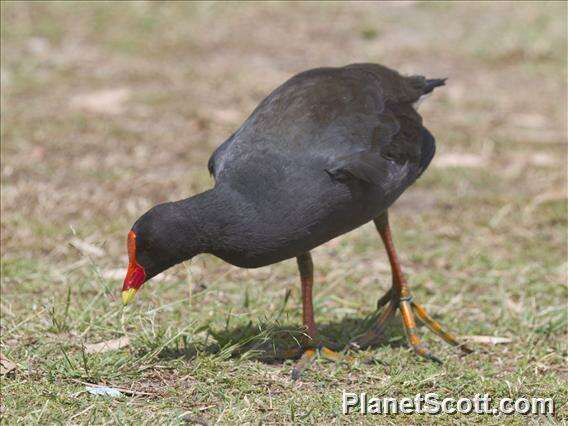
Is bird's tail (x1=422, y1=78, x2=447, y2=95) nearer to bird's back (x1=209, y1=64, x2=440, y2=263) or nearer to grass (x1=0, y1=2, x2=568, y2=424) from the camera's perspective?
bird's back (x1=209, y1=64, x2=440, y2=263)

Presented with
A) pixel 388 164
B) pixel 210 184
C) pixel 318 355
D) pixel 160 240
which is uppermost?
pixel 388 164

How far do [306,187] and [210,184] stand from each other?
2490mm

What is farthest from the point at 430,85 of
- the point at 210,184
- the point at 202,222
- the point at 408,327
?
the point at 210,184

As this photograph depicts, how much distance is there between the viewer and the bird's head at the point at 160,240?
12.5 feet

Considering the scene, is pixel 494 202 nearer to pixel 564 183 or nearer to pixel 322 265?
pixel 564 183

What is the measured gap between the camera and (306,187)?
397cm

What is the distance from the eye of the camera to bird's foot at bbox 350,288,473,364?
4414 millimetres

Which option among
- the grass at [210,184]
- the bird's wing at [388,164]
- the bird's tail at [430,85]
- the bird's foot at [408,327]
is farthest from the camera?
the bird's tail at [430,85]

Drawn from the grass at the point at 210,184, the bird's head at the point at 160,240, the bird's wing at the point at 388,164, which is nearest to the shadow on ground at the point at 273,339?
the grass at the point at 210,184

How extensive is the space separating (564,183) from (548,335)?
2.22 metres

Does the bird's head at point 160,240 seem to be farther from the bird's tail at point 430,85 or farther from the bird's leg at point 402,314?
the bird's tail at point 430,85

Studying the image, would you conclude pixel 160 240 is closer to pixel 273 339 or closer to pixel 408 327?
pixel 273 339

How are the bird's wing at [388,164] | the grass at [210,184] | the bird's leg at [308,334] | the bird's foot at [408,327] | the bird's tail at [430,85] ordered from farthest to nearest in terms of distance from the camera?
1. the bird's tail at [430,85]
2. the bird's foot at [408,327]
3. the bird's leg at [308,334]
4. the bird's wing at [388,164]
5. the grass at [210,184]

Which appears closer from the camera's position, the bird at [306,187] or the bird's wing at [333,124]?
the bird at [306,187]
